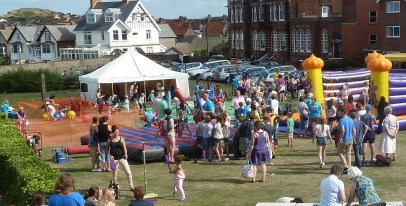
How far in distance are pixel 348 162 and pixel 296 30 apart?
43.5 m

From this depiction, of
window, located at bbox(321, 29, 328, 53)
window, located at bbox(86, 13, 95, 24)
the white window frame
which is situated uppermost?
window, located at bbox(86, 13, 95, 24)

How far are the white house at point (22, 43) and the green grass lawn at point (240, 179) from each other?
67.3 m

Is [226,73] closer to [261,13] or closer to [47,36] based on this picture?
[261,13]

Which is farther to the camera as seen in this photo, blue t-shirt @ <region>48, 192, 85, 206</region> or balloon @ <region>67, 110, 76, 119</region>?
balloon @ <region>67, 110, 76, 119</region>

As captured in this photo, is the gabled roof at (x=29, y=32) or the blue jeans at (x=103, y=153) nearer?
the blue jeans at (x=103, y=153)

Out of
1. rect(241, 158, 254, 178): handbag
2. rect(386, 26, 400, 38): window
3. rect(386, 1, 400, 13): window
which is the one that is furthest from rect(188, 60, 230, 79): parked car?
rect(241, 158, 254, 178): handbag

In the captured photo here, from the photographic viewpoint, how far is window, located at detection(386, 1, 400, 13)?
46778 millimetres

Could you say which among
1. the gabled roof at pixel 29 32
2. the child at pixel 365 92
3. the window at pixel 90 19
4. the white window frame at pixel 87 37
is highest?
the window at pixel 90 19

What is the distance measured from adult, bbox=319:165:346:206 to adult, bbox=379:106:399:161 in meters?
6.51

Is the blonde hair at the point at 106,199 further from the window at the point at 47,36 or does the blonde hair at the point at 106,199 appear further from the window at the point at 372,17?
the window at the point at 47,36

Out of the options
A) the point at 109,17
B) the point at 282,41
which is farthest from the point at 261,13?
the point at 109,17

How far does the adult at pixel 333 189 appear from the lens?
33.9 ft

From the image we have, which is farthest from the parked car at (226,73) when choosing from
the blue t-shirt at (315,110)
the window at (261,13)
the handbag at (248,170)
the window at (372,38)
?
the handbag at (248,170)

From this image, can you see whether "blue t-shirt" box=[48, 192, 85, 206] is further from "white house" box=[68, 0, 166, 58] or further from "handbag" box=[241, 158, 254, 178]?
"white house" box=[68, 0, 166, 58]
